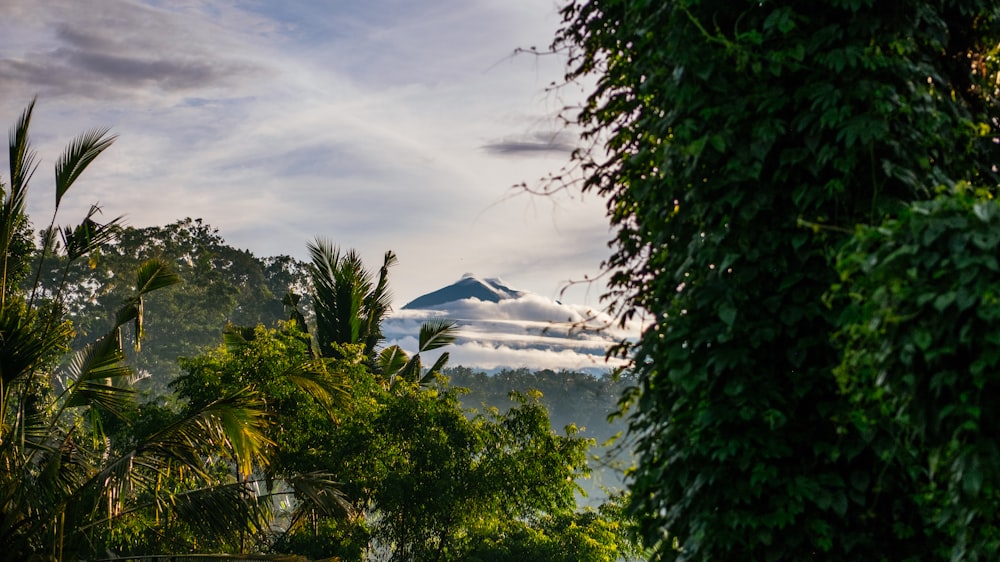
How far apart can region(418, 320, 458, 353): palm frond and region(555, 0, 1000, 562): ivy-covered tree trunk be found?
10950 millimetres

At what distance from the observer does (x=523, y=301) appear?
180 m

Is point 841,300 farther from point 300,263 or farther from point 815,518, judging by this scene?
point 300,263

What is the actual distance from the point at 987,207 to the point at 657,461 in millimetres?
1678

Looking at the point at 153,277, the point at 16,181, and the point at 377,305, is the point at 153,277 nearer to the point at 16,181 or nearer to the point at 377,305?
the point at 16,181

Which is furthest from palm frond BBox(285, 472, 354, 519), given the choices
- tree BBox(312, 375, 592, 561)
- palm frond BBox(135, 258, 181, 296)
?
tree BBox(312, 375, 592, 561)

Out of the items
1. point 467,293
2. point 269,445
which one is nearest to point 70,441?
point 269,445

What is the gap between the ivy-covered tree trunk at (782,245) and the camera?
10.8 feet

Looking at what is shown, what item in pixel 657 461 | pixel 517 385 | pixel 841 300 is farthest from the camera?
pixel 517 385

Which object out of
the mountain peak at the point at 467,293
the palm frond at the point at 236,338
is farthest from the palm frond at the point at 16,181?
the mountain peak at the point at 467,293

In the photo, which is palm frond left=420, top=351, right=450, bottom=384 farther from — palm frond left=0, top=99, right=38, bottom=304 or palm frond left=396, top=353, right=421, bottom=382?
palm frond left=0, top=99, right=38, bottom=304

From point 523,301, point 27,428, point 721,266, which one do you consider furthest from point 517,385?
point 523,301

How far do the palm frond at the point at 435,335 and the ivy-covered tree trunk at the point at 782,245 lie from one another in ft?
35.9

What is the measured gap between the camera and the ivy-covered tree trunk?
10.8 ft

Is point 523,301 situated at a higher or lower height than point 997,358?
higher
